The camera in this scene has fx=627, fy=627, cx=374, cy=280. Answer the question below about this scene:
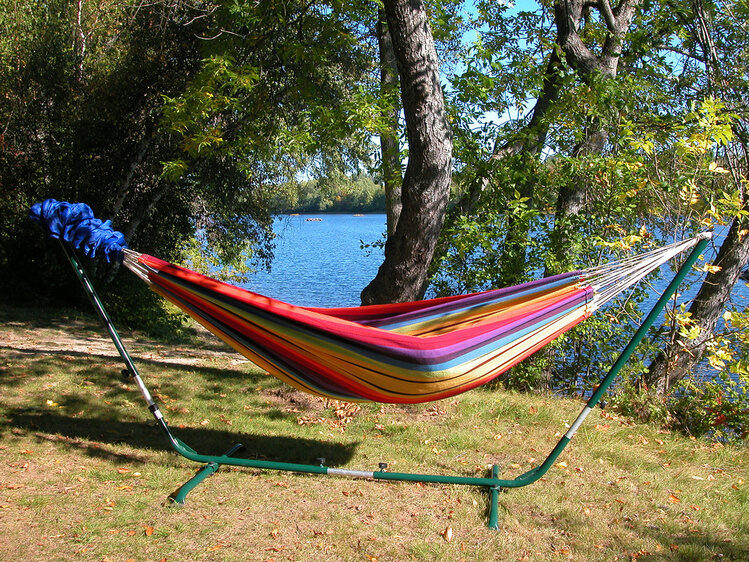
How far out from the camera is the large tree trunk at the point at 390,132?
4.11 metres

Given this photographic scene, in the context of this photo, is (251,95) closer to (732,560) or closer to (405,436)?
(405,436)

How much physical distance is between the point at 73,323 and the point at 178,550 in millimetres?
4453

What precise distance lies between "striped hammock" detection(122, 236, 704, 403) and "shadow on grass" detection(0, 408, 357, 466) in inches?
24.5

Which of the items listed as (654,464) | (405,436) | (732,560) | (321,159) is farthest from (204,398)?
(321,159)

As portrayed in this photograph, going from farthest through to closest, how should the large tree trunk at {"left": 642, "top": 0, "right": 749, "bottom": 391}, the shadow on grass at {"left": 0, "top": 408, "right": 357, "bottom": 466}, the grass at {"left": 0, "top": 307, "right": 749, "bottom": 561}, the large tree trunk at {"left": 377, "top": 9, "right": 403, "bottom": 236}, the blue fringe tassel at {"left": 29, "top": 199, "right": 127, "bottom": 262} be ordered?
the large tree trunk at {"left": 642, "top": 0, "right": 749, "bottom": 391}, the large tree trunk at {"left": 377, "top": 9, "right": 403, "bottom": 236}, the shadow on grass at {"left": 0, "top": 408, "right": 357, "bottom": 466}, the blue fringe tassel at {"left": 29, "top": 199, "right": 127, "bottom": 262}, the grass at {"left": 0, "top": 307, "right": 749, "bottom": 561}

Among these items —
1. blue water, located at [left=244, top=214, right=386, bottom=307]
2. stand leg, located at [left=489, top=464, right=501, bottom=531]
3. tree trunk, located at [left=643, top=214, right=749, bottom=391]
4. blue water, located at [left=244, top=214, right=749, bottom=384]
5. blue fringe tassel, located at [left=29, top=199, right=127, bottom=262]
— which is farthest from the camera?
blue water, located at [left=244, top=214, right=386, bottom=307]

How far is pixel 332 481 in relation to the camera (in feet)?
9.11

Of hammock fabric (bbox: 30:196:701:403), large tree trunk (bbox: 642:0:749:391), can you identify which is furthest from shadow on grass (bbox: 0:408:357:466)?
large tree trunk (bbox: 642:0:749:391)

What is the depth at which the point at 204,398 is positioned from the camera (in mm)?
3830

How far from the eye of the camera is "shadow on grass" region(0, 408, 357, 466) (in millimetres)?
3002

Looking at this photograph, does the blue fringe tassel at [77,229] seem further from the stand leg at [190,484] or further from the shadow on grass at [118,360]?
the shadow on grass at [118,360]

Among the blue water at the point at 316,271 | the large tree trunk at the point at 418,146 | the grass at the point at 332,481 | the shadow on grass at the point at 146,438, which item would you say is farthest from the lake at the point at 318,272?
the shadow on grass at the point at 146,438

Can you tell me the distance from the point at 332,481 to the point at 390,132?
2.18m

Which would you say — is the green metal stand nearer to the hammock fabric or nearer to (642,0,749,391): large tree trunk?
the hammock fabric
